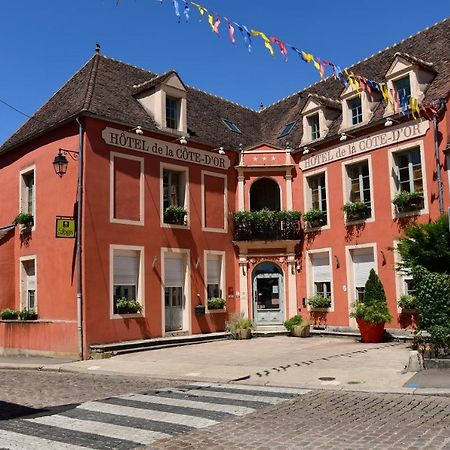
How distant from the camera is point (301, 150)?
2098cm

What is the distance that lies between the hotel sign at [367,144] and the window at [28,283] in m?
10.3

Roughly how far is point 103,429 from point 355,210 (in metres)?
13.6

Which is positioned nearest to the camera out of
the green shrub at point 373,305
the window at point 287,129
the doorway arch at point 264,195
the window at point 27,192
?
the green shrub at point 373,305

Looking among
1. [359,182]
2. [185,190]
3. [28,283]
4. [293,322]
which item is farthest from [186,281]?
[359,182]

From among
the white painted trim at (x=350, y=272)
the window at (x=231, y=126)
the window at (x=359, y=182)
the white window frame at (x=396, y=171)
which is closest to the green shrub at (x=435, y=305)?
the white window frame at (x=396, y=171)

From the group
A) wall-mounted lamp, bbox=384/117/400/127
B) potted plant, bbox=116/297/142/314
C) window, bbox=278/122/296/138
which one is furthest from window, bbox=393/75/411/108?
potted plant, bbox=116/297/142/314

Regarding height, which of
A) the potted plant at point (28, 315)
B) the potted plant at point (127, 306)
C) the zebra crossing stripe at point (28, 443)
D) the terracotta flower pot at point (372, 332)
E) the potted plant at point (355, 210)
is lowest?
the zebra crossing stripe at point (28, 443)

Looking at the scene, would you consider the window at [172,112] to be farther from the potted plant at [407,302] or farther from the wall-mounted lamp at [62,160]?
the potted plant at [407,302]

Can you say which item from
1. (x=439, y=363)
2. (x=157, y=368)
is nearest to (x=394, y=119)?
(x=439, y=363)

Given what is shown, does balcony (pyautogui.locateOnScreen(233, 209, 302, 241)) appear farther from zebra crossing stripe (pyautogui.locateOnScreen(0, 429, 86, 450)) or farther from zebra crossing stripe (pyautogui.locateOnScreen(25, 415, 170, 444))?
zebra crossing stripe (pyautogui.locateOnScreen(0, 429, 86, 450))

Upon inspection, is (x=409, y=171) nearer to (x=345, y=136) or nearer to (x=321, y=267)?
(x=345, y=136)

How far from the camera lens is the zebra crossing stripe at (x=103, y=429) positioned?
255 inches

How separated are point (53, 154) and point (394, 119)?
10944mm

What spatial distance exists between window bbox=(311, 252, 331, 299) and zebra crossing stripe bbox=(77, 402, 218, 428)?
12.5 meters
